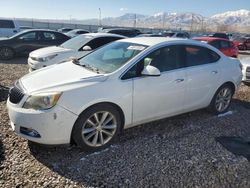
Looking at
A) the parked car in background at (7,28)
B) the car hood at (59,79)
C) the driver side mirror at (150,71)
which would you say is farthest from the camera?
the parked car in background at (7,28)

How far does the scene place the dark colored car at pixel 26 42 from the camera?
12266mm

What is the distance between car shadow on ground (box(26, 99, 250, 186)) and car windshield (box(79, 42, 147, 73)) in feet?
3.78

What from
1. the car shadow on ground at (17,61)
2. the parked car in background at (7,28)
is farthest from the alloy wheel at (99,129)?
→ the parked car in background at (7,28)

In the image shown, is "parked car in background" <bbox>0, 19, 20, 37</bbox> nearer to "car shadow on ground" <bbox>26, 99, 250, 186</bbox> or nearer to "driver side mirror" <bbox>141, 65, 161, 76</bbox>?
"car shadow on ground" <bbox>26, 99, 250, 186</bbox>

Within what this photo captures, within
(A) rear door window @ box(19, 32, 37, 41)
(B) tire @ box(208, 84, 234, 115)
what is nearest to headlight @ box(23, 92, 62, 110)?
(B) tire @ box(208, 84, 234, 115)

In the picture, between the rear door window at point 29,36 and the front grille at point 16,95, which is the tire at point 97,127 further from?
the rear door window at point 29,36

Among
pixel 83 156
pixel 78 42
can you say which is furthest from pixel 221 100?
pixel 78 42

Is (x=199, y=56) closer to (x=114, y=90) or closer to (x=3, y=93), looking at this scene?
(x=114, y=90)

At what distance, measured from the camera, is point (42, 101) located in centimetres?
360

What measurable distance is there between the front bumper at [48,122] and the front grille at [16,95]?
0.33ft

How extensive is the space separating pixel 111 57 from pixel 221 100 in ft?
8.26

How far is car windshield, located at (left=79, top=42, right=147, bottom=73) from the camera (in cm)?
438

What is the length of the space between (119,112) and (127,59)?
86cm

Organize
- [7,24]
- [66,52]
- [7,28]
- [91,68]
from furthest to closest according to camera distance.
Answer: [7,24] → [7,28] → [66,52] → [91,68]
